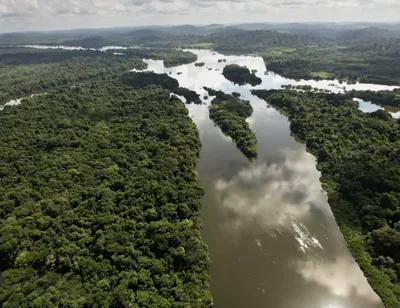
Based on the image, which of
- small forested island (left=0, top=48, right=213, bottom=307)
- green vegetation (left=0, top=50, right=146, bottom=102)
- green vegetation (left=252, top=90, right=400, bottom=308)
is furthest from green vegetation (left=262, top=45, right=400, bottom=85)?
small forested island (left=0, top=48, right=213, bottom=307)

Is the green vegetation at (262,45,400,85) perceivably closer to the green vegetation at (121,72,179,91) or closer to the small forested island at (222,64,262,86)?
the small forested island at (222,64,262,86)

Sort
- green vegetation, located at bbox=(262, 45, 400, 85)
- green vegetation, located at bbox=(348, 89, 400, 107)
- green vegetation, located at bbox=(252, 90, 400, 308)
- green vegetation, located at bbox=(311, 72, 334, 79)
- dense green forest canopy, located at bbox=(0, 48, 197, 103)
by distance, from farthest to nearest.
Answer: green vegetation, located at bbox=(311, 72, 334, 79) < green vegetation, located at bbox=(262, 45, 400, 85) < dense green forest canopy, located at bbox=(0, 48, 197, 103) < green vegetation, located at bbox=(348, 89, 400, 107) < green vegetation, located at bbox=(252, 90, 400, 308)

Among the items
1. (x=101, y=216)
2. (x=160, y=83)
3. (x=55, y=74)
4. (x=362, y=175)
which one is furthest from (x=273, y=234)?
(x=55, y=74)

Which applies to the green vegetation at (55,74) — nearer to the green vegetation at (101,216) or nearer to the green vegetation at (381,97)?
the green vegetation at (101,216)

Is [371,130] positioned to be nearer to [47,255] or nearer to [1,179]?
[47,255]

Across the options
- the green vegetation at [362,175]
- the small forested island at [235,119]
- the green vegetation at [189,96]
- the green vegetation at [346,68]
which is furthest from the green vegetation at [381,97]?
the green vegetation at [189,96]

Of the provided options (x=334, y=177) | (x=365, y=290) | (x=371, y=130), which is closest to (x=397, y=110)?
(x=371, y=130)

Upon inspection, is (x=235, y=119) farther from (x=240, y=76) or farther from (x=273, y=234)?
(x=240, y=76)
